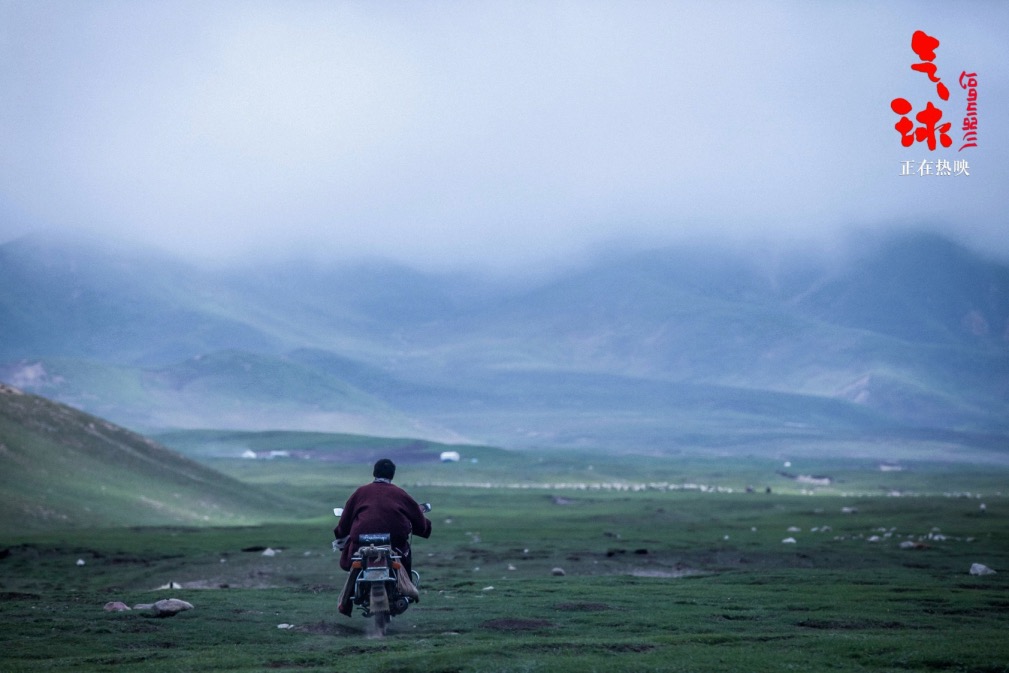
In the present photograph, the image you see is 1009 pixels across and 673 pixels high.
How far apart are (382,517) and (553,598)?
7.48 meters

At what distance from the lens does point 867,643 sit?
17.8 m

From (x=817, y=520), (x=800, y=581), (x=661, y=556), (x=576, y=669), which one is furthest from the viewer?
(x=817, y=520)

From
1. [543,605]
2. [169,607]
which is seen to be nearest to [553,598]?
[543,605]

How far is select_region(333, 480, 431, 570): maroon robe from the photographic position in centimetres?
1927

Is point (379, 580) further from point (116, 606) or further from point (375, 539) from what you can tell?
point (116, 606)

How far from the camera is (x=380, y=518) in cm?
1927

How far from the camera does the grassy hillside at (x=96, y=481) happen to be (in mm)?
63500

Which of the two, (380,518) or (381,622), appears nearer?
(380,518)

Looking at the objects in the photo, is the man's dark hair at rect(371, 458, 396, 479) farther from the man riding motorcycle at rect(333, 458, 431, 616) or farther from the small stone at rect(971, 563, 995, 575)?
the small stone at rect(971, 563, 995, 575)

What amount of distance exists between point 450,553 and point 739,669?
29.8m

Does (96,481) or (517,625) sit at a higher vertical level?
(96,481)

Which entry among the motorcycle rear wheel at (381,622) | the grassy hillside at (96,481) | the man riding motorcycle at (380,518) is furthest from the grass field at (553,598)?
the grassy hillside at (96,481)

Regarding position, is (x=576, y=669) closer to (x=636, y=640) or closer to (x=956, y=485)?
(x=636, y=640)

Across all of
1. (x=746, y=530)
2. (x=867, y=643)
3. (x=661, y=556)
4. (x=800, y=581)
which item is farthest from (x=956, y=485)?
(x=867, y=643)
